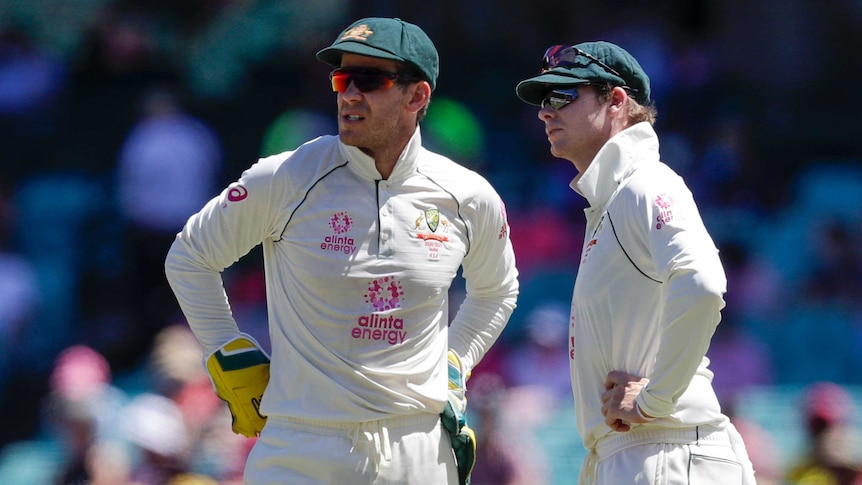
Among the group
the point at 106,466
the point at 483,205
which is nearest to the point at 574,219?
the point at 106,466

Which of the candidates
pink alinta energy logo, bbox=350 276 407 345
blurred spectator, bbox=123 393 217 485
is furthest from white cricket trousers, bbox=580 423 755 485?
blurred spectator, bbox=123 393 217 485

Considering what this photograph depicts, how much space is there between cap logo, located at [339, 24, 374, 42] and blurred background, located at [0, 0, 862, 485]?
10.3ft

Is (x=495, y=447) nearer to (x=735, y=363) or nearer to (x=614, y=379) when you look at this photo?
(x=735, y=363)

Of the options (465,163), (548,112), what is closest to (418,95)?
(548,112)

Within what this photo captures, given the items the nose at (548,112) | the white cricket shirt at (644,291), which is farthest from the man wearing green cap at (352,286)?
the white cricket shirt at (644,291)

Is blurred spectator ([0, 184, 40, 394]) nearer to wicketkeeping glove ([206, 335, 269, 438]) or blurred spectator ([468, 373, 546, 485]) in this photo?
blurred spectator ([468, 373, 546, 485])

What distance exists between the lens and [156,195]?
9828mm

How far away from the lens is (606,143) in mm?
4219

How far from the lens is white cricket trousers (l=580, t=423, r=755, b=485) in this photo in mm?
3922

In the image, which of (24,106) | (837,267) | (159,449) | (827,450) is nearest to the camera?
(159,449)

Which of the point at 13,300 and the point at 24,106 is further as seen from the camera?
the point at 24,106

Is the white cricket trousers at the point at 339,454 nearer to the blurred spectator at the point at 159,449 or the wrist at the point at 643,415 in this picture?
the wrist at the point at 643,415

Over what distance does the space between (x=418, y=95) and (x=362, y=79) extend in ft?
0.73

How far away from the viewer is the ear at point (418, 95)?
4.36m
